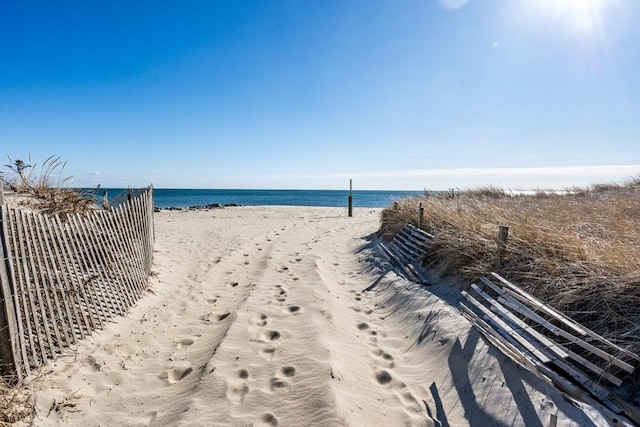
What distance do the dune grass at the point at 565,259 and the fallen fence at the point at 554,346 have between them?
195 mm

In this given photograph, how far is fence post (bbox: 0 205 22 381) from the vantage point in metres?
2.86

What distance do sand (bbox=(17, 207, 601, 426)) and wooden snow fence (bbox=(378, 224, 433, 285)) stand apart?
0.39m

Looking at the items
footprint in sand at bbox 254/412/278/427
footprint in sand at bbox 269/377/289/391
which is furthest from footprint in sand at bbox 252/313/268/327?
footprint in sand at bbox 254/412/278/427

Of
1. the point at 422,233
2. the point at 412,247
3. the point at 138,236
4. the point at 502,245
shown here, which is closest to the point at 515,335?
the point at 502,245

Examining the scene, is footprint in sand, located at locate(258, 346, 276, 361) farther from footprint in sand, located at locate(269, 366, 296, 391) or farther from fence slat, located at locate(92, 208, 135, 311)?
fence slat, located at locate(92, 208, 135, 311)

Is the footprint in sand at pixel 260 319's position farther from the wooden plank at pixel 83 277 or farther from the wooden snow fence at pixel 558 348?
the wooden snow fence at pixel 558 348

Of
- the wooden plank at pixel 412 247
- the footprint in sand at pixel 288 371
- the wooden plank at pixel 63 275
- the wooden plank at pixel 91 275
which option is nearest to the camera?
the footprint in sand at pixel 288 371

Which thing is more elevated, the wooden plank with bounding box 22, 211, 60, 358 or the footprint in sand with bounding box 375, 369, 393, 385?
the wooden plank with bounding box 22, 211, 60, 358

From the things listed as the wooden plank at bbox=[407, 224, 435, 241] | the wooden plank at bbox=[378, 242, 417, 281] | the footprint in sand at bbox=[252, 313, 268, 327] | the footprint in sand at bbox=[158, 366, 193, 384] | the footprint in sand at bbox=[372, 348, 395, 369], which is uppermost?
the wooden plank at bbox=[407, 224, 435, 241]

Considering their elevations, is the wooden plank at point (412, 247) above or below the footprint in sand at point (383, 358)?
above

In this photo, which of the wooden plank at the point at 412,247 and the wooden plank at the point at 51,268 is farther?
the wooden plank at the point at 412,247

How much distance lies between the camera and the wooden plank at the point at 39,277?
325 centimetres

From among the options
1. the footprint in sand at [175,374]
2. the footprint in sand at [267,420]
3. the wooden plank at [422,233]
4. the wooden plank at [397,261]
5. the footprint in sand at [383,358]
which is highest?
the wooden plank at [422,233]

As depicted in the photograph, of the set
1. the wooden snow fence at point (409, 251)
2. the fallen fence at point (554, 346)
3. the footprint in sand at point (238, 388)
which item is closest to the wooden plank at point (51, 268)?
the footprint in sand at point (238, 388)
